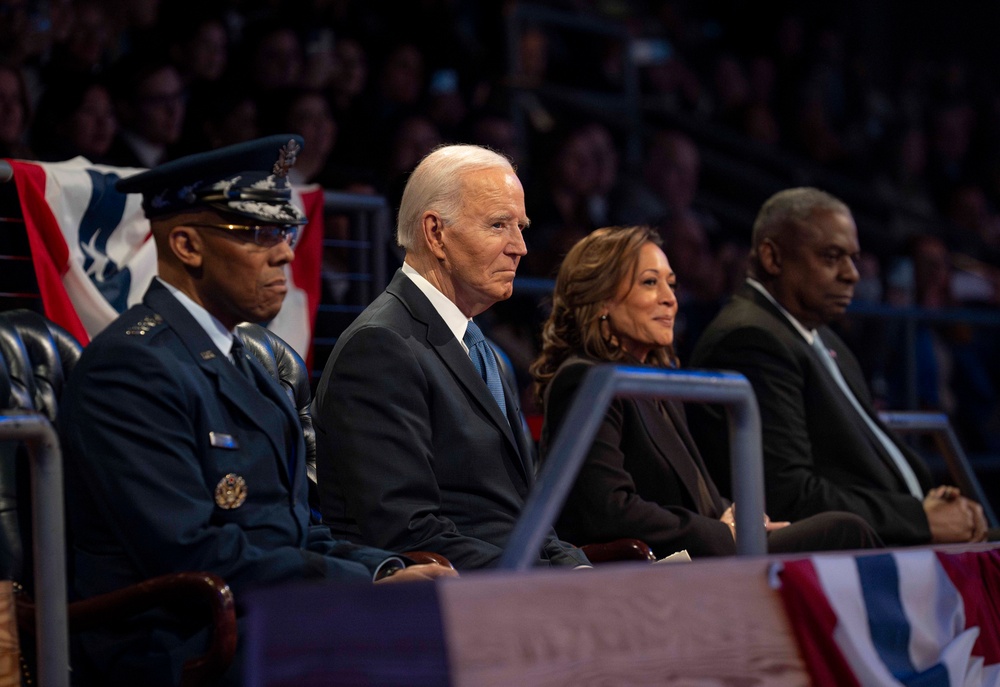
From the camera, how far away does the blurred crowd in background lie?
517 centimetres

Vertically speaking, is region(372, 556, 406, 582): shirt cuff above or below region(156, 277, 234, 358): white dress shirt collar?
below

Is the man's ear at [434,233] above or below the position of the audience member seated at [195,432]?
above

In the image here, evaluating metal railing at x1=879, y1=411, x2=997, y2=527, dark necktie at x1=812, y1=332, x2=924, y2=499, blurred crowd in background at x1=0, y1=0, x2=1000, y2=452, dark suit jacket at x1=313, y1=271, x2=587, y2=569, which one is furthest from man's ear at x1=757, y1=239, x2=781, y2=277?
dark suit jacket at x1=313, y1=271, x2=587, y2=569

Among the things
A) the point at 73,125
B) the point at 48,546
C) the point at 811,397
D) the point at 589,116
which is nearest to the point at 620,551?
the point at 811,397

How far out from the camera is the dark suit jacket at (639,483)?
136 inches

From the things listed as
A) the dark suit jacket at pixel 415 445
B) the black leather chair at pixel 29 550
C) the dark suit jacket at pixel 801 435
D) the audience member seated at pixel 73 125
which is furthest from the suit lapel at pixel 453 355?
the audience member seated at pixel 73 125

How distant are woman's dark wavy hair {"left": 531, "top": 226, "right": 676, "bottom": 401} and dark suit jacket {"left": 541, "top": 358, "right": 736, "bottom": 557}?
13 centimetres

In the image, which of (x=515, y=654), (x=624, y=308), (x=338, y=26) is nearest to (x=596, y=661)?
(x=515, y=654)

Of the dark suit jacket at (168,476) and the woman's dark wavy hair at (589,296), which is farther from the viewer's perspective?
the woman's dark wavy hair at (589,296)

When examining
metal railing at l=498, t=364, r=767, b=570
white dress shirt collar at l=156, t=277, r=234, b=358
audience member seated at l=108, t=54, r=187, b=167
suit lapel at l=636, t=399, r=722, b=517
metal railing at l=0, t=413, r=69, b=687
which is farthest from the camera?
audience member seated at l=108, t=54, r=187, b=167

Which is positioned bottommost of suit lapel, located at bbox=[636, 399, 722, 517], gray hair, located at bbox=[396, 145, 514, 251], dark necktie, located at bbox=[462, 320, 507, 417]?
suit lapel, located at bbox=[636, 399, 722, 517]

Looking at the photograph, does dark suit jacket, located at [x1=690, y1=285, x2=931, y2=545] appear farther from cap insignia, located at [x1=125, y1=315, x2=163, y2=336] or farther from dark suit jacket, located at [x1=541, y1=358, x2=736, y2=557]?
cap insignia, located at [x1=125, y1=315, x2=163, y2=336]

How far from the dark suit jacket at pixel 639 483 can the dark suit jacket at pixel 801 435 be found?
28cm

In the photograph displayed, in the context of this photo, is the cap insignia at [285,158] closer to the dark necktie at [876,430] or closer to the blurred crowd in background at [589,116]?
the blurred crowd in background at [589,116]
